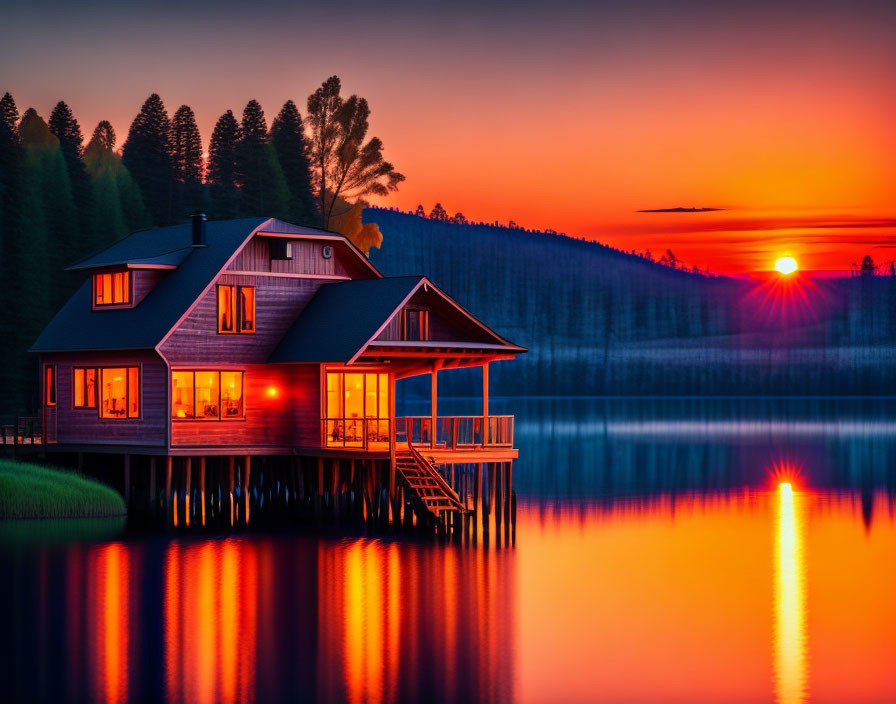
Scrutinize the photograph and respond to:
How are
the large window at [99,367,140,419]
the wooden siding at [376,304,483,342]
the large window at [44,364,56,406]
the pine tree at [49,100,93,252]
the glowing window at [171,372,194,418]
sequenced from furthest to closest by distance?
1. the pine tree at [49,100,93,252]
2. the large window at [44,364,56,406]
3. the large window at [99,367,140,419]
4. the wooden siding at [376,304,483,342]
5. the glowing window at [171,372,194,418]

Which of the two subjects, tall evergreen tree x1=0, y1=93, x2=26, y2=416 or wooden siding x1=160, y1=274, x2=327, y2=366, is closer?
wooden siding x1=160, y1=274, x2=327, y2=366

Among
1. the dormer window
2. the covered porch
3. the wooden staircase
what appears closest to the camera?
the wooden staircase

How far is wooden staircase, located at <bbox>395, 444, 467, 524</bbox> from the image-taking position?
39938 millimetres

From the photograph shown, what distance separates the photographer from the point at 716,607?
31.9 metres

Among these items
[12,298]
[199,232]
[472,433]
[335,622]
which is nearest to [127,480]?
[199,232]

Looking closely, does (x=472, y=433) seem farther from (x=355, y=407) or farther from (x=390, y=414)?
(x=355, y=407)

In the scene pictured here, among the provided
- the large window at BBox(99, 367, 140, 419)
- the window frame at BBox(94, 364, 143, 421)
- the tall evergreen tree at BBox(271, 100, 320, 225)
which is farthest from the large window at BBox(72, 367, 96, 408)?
the tall evergreen tree at BBox(271, 100, 320, 225)

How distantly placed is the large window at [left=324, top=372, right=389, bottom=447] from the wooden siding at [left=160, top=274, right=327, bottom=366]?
8.39 ft

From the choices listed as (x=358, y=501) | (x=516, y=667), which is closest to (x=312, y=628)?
(x=516, y=667)

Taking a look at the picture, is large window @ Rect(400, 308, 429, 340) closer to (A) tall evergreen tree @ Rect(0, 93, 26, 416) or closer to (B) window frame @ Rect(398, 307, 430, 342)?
(B) window frame @ Rect(398, 307, 430, 342)

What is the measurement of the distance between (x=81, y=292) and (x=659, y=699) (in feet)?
111

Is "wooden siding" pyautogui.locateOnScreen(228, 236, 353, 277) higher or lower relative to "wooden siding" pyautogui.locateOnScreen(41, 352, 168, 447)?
higher

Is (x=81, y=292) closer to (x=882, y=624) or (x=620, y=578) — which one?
(x=620, y=578)

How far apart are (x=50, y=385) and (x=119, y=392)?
4.71 metres
